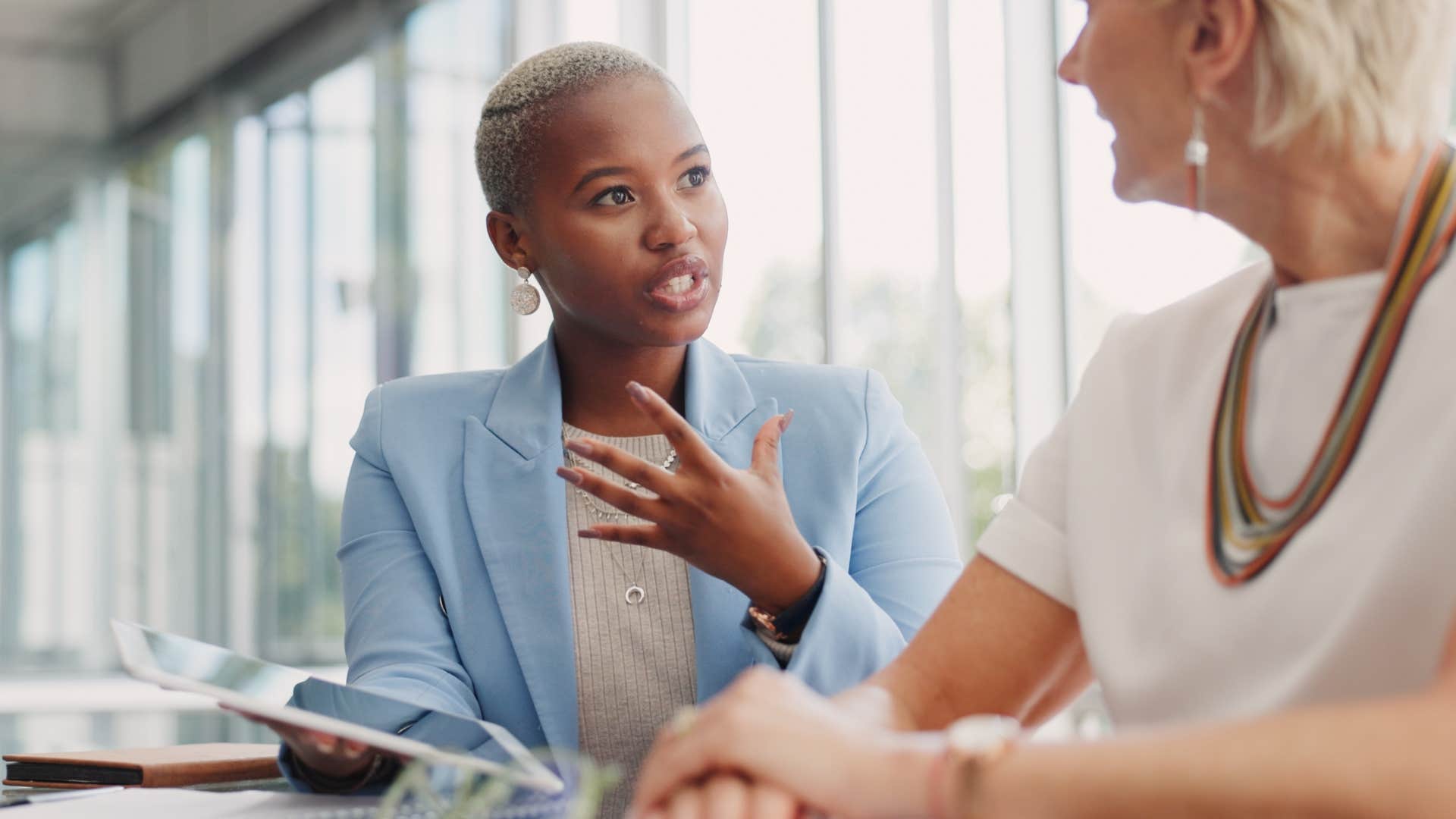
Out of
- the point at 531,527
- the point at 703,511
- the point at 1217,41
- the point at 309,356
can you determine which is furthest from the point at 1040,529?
the point at 309,356

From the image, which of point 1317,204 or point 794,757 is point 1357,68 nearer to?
point 1317,204

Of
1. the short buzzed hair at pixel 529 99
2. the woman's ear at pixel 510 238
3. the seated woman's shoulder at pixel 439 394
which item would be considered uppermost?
the short buzzed hair at pixel 529 99

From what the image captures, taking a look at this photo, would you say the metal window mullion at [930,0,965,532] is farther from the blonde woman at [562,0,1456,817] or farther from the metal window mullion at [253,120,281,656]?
Answer: the metal window mullion at [253,120,281,656]

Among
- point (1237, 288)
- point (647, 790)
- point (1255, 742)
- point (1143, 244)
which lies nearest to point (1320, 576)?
point (1255, 742)

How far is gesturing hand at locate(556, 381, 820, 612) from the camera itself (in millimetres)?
1349

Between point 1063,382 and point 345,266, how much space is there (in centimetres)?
307

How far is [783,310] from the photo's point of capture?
4012 millimetres

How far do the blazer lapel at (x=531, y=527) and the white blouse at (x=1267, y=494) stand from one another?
22.8 inches

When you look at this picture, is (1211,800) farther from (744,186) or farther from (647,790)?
(744,186)

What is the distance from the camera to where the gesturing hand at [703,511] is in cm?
135

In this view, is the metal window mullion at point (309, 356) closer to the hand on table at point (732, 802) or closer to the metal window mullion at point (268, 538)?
the metal window mullion at point (268, 538)

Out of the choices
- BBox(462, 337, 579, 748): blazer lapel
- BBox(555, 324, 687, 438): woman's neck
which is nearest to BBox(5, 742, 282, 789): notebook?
BBox(462, 337, 579, 748): blazer lapel

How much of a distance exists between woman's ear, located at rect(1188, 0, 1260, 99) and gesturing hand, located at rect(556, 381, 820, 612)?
1.80ft

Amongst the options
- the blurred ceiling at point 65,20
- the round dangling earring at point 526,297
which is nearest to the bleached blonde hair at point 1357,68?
the round dangling earring at point 526,297
